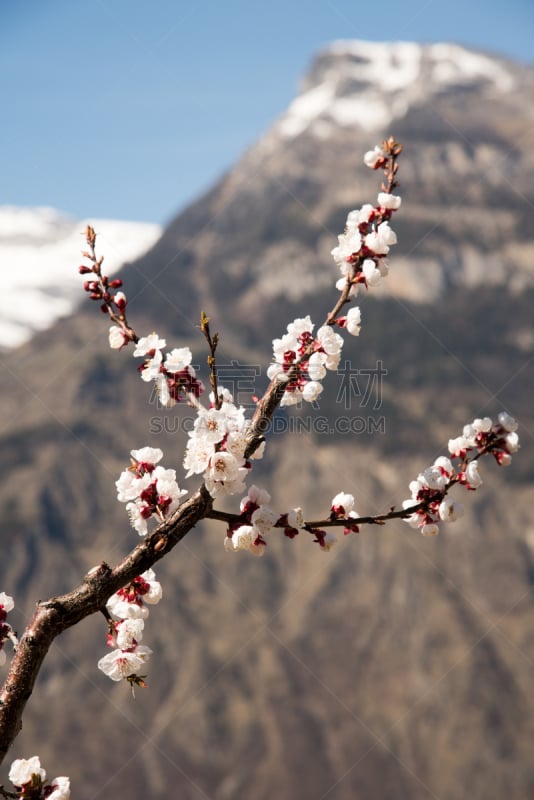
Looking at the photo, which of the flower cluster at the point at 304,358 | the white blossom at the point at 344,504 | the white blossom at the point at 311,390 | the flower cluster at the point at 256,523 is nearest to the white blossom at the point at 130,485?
the flower cluster at the point at 256,523

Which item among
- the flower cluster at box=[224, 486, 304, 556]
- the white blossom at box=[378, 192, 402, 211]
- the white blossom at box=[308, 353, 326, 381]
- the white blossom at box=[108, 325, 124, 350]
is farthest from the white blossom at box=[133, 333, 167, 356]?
the white blossom at box=[378, 192, 402, 211]

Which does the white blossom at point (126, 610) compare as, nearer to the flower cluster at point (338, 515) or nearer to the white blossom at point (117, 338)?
the flower cluster at point (338, 515)

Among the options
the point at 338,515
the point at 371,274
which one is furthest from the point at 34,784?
the point at 371,274

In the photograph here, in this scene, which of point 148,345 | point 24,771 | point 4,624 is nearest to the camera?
point 24,771

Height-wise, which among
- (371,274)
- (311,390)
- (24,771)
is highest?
(371,274)

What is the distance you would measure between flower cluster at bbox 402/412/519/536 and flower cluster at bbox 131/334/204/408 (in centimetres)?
149

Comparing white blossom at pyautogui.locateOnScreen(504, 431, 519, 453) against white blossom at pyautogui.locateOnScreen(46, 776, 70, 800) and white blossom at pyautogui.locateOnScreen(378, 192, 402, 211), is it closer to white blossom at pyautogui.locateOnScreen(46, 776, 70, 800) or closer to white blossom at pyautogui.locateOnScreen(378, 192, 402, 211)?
white blossom at pyautogui.locateOnScreen(378, 192, 402, 211)

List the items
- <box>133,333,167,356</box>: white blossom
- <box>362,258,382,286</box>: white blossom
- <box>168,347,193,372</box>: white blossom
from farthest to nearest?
<box>362,258,382,286</box>: white blossom
<box>133,333,167,356</box>: white blossom
<box>168,347,193,372</box>: white blossom

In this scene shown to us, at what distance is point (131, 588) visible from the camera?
4.97m

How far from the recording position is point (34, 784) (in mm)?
4059

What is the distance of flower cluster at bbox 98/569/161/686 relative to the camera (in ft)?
16.0

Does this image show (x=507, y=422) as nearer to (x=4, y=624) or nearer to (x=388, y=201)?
(x=388, y=201)

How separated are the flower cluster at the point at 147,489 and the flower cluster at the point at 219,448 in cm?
34

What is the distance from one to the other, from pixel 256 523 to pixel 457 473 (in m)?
1.38
